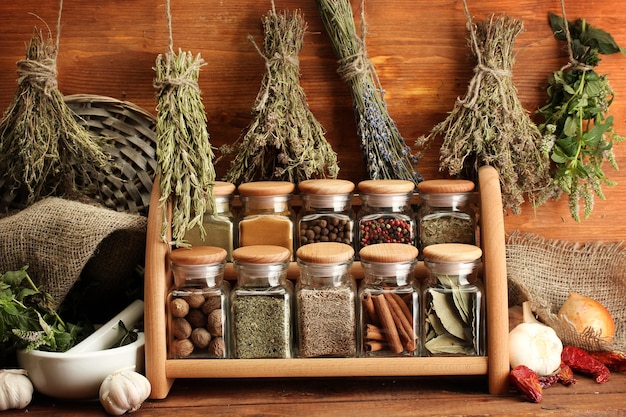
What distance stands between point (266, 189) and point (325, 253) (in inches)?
7.0

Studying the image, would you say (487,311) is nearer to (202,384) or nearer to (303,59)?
(202,384)

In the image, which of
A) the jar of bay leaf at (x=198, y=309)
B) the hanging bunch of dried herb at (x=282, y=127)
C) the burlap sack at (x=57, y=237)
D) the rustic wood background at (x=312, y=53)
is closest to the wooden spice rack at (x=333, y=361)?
the jar of bay leaf at (x=198, y=309)

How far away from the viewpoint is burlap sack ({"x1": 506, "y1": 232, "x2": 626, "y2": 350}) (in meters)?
1.45

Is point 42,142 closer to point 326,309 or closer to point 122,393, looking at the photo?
point 122,393

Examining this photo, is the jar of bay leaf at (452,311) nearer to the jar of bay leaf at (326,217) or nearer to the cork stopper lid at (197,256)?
the jar of bay leaf at (326,217)

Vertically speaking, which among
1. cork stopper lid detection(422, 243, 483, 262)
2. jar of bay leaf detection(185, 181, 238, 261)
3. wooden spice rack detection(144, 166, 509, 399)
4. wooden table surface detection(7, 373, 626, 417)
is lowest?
wooden table surface detection(7, 373, 626, 417)

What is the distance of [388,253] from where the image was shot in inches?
46.7

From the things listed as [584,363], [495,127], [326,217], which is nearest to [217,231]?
[326,217]

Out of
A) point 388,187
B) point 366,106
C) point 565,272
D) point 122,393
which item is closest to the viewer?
point 122,393

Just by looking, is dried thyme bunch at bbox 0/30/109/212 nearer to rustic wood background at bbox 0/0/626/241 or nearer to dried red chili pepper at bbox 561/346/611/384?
rustic wood background at bbox 0/0/626/241

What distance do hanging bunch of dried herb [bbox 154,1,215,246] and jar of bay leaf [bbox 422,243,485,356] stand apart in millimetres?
405

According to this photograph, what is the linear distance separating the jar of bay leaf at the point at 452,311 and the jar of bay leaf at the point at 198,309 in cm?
35

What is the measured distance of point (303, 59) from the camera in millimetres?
1496

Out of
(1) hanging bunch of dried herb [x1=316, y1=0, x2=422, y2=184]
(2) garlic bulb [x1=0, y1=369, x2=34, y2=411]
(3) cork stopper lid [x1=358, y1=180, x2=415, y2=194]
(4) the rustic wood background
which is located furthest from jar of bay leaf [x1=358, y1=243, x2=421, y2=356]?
(2) garlic bulb [x1=0, y1=369, x2=34, y2=411]
